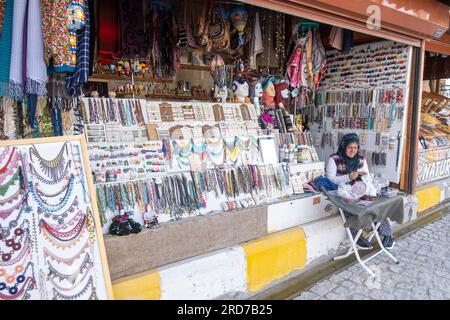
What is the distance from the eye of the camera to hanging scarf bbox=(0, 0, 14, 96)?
2.19 meters

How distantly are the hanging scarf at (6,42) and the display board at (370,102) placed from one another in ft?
14.3

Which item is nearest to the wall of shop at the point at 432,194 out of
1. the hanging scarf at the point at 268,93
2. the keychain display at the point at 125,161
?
the hanging scarf at the point at 268,93

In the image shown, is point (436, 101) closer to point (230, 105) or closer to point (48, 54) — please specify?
point (230, 105)

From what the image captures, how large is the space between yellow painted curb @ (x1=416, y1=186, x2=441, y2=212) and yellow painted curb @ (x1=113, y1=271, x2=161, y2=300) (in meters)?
4.33

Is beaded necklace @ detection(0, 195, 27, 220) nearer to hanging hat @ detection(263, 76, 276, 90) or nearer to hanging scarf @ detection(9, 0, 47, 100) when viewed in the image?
hanging scarf @ detection(9, 0, 47, 100)

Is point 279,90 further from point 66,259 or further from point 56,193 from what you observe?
point 66,259

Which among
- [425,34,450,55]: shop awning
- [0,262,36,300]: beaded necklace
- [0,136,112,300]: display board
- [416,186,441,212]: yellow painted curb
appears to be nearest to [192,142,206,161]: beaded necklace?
[0,136,112,300]: display board

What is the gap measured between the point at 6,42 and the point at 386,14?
11.9 feet

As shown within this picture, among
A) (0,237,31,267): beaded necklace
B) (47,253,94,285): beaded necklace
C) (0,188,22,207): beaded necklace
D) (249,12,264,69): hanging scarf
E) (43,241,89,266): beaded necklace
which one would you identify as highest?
(249,12,264,69): hanging scarf

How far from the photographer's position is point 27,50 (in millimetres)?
2186

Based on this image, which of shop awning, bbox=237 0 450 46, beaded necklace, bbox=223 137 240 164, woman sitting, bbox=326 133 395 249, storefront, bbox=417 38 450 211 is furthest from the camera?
storefront, bbox=417 38 450 211

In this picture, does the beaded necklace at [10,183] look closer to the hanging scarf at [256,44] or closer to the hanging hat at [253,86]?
the hanging hat at [253,86]

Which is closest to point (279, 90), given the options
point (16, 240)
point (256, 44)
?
point (256, 44)

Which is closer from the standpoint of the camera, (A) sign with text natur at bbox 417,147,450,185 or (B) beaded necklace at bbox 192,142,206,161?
(B) beaded necklace at bbox 192,142,206,161
